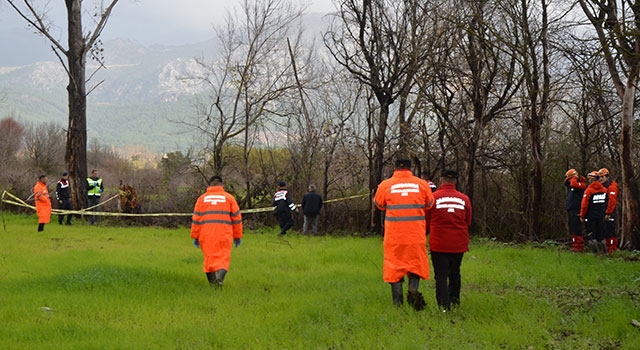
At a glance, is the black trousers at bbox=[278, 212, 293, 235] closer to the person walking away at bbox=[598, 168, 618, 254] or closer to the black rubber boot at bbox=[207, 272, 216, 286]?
the person walking away at bbox=[598, 168, 618, 254]

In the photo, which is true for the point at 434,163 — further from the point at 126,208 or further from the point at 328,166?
the point at 126,208

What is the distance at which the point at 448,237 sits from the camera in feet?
25.8

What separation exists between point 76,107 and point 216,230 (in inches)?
690

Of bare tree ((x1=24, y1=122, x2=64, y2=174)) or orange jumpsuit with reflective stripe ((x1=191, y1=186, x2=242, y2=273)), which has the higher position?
bare tree ((x1=24, y1=122, x2=64, y2=174))

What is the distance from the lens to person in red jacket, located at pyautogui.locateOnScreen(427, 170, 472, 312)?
25.7 ft

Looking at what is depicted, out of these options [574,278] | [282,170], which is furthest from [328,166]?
[574,278]

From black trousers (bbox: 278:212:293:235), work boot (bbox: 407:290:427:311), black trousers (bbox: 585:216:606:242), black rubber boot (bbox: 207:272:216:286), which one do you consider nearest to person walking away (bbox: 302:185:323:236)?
black trousers (bbox: 278:212:293:235)

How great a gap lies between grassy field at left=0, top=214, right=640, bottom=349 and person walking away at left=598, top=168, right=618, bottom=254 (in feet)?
3.86

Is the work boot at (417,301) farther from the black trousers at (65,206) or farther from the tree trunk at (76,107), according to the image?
the tree trunk at (76,107)

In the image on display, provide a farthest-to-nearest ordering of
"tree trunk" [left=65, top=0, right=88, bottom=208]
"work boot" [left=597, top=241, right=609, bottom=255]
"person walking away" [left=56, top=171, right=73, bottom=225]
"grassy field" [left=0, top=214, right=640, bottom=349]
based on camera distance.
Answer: "tree trunk" [left=65, top=0, right=88, bottom=208], "person walking away" [left=56, top=171, right=73, bottom=225], "work boot" [left=597, top=241, right=609, bottom=255], "grassy field" [left=0, top=214, right=640, bottom=349]

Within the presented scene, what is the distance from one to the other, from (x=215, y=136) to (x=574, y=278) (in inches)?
743

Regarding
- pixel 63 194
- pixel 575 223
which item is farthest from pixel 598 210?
pixel 63 194

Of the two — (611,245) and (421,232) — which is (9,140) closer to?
(611,245)

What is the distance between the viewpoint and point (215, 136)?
1054 inches
